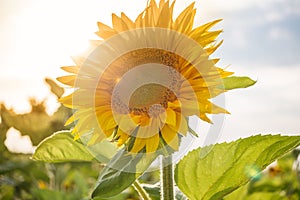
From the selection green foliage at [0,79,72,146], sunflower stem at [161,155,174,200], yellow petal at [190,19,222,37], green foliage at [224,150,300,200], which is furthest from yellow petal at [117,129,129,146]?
green foliage at [0,79,72,146]

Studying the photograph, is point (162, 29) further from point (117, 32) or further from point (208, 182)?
point (208, 182)

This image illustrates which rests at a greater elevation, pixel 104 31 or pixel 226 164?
pixel 104 31

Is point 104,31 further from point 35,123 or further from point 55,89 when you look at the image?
point 35,123

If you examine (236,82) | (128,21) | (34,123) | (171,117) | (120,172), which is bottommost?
(34,123)

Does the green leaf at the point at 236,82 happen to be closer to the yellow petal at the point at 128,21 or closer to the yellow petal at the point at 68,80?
the yellow petal at the point at 128,21

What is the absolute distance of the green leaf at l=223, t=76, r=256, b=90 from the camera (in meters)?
1.38

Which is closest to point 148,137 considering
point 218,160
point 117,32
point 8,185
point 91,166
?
point 218,160

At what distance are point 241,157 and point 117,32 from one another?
47 centimetres

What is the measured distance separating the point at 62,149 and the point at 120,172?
1.03ft

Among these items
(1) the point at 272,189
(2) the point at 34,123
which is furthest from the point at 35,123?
(1) the point at 272,189

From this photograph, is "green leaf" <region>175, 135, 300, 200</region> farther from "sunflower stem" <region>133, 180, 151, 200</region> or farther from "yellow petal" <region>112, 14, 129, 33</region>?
"yellow petal" <region>112, 14, 129, 33</region>

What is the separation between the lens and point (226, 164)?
138 cm

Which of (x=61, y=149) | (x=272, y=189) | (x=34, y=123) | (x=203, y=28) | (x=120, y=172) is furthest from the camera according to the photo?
(x=34, y=123)

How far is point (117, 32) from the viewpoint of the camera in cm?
144
